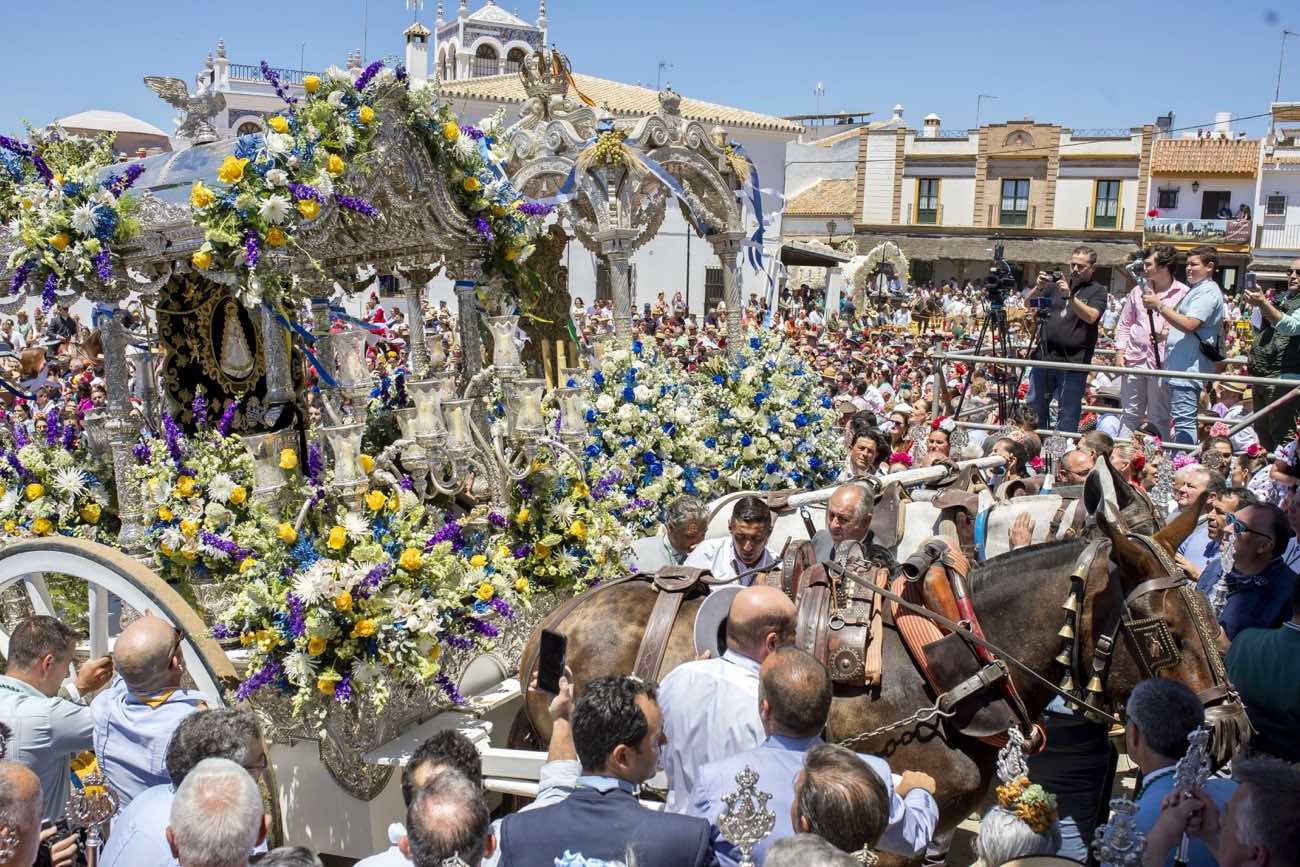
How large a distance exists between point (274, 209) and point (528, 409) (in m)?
1.73

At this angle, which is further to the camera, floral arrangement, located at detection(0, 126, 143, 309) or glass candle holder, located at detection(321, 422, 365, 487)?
floral arrangement, located at detection(0, 126, 143, 309)

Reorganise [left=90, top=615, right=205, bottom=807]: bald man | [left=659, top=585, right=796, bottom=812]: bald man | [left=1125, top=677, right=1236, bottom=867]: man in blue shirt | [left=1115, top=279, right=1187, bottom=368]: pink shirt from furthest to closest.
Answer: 1. [left=1115, top=279, right=1187, bottom=368]: pink shirt
2. [left=90, top=615, right=205, bottom=807]: bald man
3. [left=659, top=585, right=796, bottom=812]: bald man
4. [left=1125, top=677, right=1236, bottom=867]: man in blue shirt

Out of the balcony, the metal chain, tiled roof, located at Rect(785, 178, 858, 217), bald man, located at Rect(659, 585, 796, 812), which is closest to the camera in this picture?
bald man, located at Rect(659, 585, 796, 812)

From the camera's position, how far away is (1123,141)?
46812 millimetres

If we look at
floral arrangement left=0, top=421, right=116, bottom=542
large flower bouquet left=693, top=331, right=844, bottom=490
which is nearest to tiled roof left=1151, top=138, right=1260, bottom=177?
large flower bouquet left=693, top=331, right=844, bottom=490

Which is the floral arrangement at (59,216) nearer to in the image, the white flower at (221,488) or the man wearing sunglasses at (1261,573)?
the white flower at (221,488)

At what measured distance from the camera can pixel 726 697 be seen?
12.4 feet

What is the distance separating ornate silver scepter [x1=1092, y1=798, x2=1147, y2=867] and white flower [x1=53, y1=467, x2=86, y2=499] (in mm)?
5532

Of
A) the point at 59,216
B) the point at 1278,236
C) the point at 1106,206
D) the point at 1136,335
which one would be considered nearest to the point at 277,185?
the point at 59,216

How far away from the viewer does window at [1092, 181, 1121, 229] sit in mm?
47406

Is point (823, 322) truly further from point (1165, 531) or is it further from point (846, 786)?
point (846, 786)

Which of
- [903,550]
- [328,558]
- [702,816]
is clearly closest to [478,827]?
[702,816]

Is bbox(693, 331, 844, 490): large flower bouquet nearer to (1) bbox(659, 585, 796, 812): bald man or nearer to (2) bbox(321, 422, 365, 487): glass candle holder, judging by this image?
(2) bbox(321, 422, 365, 487): glass candle holder

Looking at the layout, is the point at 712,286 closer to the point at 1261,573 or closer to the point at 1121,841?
the point at 1261,573
